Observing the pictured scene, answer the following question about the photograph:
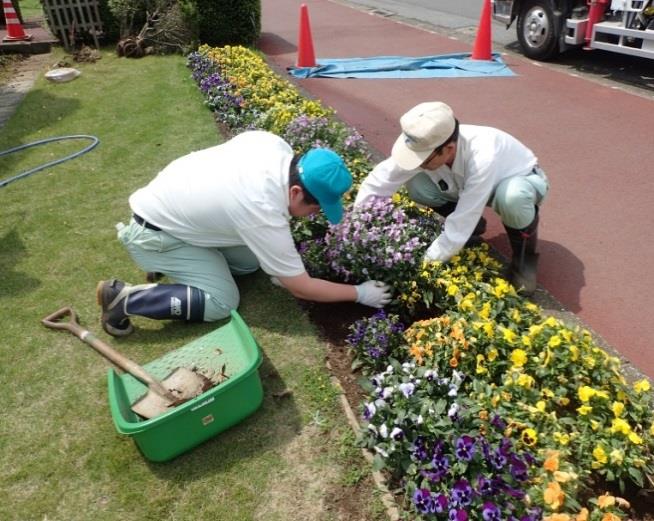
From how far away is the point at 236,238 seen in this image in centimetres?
333

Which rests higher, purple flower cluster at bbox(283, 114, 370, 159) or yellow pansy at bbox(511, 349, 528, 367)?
purple flower cluster at bbox(283, 114, 370, 159)

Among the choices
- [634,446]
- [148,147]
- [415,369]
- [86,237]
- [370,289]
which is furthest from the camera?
[148,147]

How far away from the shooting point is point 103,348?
305 cm

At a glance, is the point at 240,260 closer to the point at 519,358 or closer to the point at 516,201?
the point at 516,201

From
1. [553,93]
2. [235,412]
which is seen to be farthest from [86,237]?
[553,93]

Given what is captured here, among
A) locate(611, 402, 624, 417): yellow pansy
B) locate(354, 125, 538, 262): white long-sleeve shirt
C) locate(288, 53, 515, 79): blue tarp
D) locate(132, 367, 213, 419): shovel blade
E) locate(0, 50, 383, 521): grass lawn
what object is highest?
locate(354, 125, 538, 262): white long-sleeve shirt

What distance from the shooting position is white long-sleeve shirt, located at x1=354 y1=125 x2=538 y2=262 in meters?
3.23

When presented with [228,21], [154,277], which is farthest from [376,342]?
[228,21]

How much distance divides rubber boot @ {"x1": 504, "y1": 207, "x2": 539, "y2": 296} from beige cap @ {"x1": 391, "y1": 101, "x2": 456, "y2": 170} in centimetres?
87

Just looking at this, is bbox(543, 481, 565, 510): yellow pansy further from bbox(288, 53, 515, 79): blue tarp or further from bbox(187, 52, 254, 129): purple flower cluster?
bbox(288, 53, 515, 79): blue tarp

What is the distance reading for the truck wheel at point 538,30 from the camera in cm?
816

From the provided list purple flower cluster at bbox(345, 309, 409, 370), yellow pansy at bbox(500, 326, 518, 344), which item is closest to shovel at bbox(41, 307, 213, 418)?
purple flower cluster at bbox(345, 309, 409, 370)

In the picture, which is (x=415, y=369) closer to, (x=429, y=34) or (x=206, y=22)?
(x=206, y=22)

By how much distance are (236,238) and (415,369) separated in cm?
135
